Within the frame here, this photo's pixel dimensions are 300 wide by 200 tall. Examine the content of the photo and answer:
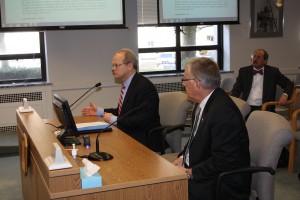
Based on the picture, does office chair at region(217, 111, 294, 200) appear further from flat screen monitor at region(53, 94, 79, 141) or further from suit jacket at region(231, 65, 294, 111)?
suit jacket at region(231, 65, 294, 111)

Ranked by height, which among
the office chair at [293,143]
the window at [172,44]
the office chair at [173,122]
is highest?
the window at [172,44]

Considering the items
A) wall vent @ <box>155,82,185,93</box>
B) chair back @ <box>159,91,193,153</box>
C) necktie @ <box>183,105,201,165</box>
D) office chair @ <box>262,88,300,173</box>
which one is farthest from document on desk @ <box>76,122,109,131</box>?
wall vent @ <box>155,82,185,93</box>

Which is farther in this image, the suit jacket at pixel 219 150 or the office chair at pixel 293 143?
the office chair at pixel 293 143

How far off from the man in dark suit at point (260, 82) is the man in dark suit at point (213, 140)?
2596 mm

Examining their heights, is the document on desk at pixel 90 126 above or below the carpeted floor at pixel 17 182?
above

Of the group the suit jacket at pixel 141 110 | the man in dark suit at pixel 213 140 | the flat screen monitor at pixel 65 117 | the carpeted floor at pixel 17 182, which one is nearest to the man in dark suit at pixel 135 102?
the suit jacket at pixel 141 110

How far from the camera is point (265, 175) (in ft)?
7.89

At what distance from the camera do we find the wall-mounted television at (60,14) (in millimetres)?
5301

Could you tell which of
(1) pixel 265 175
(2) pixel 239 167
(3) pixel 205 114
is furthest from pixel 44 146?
(1) pixel 265 175

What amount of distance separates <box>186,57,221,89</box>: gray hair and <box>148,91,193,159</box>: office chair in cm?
101

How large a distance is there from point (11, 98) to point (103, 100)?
4.13 feet

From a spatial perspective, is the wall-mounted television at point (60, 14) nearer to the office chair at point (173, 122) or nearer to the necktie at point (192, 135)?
the office chair at point (173, 122)

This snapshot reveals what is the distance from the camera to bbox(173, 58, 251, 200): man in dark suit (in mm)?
2246

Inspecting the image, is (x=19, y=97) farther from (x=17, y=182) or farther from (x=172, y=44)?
(x=172, y=44)
